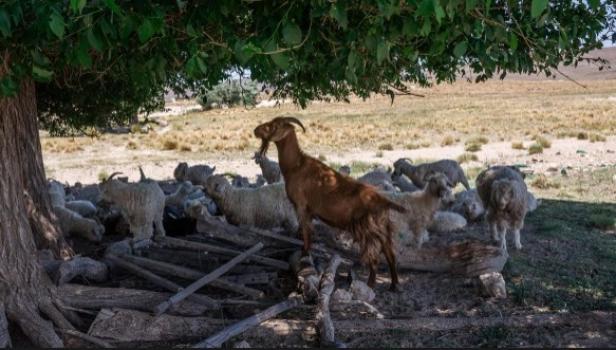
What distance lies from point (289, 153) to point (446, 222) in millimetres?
4014

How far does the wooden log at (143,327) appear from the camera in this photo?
5531mm

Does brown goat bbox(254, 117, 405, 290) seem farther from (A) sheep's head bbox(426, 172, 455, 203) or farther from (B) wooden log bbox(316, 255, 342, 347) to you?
(A) sheep's head bbox(426, 172, 455, 203)

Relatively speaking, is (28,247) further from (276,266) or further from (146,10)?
(146,10)

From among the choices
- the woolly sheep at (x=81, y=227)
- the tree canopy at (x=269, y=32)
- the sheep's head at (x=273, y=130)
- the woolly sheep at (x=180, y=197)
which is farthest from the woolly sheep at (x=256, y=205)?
the tree canopy at (x=269, y=32)

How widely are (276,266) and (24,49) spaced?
3842 millimetres

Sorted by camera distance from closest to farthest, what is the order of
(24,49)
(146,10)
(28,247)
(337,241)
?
(146,10) → (24,49) → (28,247) → (337,241)

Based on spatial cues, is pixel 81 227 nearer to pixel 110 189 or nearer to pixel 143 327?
pixel 110 189

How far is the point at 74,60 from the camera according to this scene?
12.9 feet

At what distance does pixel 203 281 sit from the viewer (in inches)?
252

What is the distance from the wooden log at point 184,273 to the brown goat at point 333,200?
0.85m

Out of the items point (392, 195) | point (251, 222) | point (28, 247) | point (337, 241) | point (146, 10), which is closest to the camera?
point (146, 10)

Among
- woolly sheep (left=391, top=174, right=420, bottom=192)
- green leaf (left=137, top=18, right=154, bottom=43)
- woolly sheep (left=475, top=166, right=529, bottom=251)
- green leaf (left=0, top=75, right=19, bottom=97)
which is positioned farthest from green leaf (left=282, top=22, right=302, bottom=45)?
woolly sheep (left=391, top=174, right=420, bottom=192)

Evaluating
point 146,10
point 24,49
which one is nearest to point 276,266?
point 24,49

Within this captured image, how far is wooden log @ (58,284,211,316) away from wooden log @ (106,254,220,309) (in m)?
0.05
